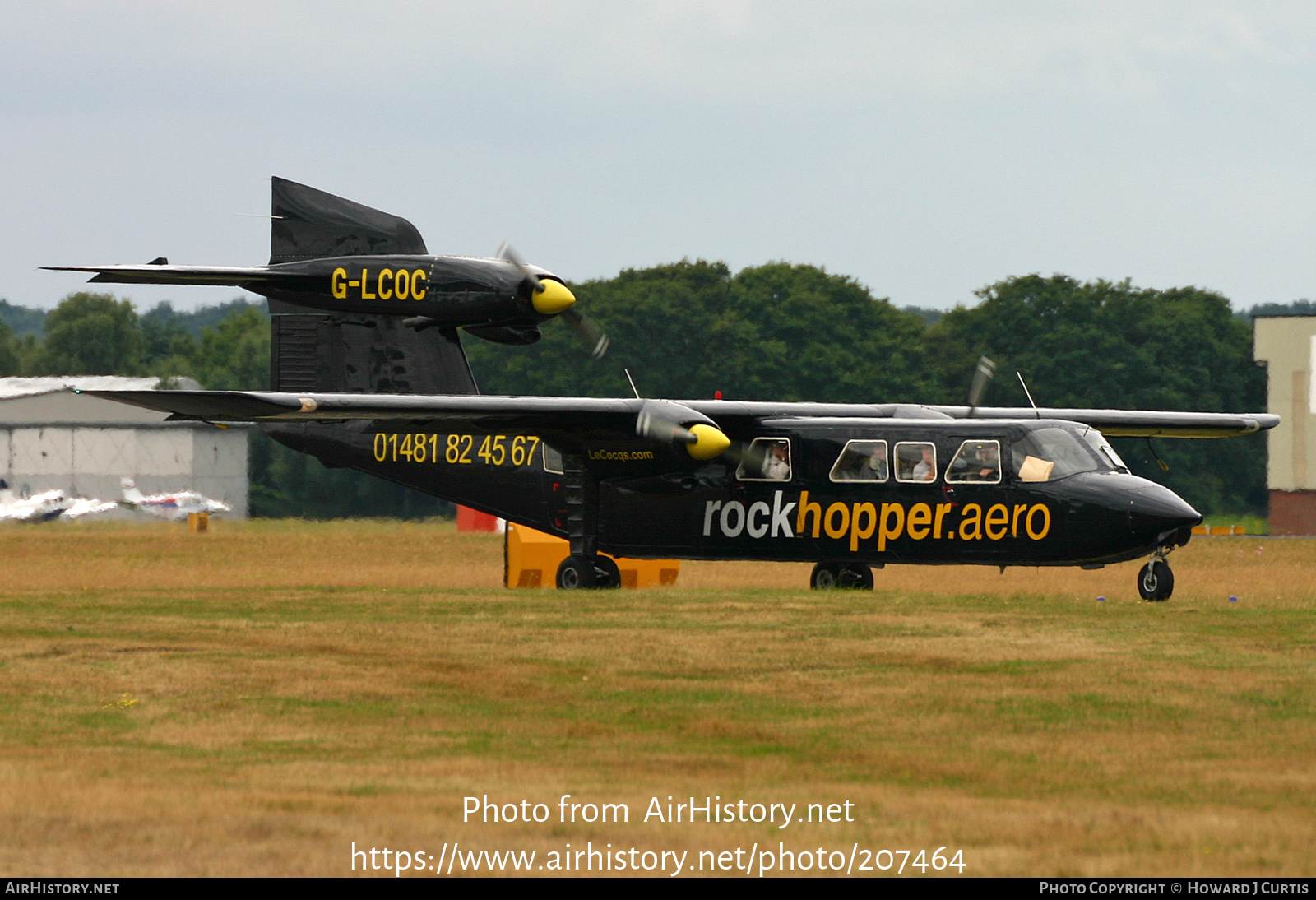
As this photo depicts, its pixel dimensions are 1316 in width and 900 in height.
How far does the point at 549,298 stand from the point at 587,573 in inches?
209

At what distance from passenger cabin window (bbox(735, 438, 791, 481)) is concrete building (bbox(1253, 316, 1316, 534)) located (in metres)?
55.0

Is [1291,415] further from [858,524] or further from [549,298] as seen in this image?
[549,298]

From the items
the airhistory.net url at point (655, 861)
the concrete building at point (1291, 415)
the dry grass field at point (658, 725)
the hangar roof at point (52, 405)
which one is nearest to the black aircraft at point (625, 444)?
the dry grass field at point (658, 725)

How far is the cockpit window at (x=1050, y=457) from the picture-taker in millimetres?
24156

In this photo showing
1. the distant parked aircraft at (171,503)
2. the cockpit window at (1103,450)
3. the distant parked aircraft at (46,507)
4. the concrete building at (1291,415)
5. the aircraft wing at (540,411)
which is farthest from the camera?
the concrete building at (1291,415)

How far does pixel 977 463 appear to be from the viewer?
24.7 metres

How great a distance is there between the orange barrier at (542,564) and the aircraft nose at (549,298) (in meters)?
6.42

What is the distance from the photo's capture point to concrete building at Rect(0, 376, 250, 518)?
73.1 meters

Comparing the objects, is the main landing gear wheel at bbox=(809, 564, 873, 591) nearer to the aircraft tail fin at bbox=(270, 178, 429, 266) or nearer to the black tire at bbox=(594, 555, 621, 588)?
the black tire at bbox=(594, 555, 621, 588)

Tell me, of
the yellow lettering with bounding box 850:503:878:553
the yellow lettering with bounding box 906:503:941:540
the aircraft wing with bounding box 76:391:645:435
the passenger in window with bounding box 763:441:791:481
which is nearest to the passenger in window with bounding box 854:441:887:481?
the yellow lettering with bounding box 850:503:878:553

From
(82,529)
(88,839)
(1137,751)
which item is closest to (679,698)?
(1137,751)

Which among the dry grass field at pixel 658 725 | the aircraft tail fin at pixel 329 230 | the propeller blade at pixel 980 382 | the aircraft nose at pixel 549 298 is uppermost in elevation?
the aircraft tail fin at pixel 329 230

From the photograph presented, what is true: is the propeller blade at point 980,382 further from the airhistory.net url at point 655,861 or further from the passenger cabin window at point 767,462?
the airhistory.net url at point 655,861

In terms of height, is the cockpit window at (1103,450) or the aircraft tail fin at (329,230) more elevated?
the aircraft tail fin at (329,230)
